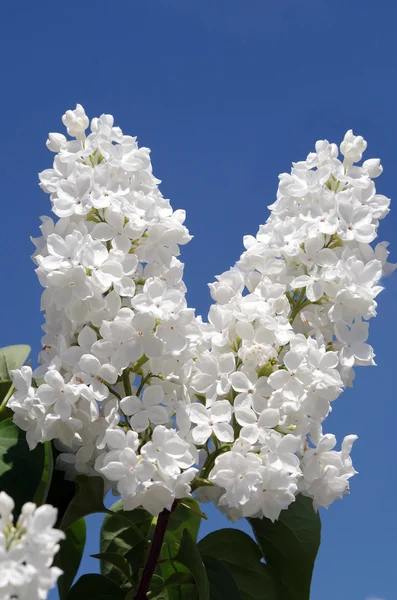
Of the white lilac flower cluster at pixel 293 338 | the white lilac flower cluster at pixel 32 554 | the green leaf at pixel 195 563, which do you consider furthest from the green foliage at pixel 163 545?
the white lilac flower cluster at pixel 32 554

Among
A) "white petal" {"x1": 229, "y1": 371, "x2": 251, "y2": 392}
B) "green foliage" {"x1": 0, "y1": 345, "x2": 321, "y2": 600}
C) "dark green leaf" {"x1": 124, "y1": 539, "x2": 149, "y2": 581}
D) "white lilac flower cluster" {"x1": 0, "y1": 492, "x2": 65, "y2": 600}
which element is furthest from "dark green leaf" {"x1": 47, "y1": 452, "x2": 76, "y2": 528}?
"white lilac flower cluster" {"x1": 0, "y1": 492, "x2": 65, "y2": 600}

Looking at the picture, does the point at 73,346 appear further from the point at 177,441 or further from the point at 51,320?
the point at 177,441

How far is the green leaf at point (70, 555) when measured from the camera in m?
1.56

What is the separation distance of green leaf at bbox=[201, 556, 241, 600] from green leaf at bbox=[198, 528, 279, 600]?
A: 4.1 inches

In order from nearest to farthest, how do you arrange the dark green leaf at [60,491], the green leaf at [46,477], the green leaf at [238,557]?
the green leaf at [46,477]
the dark green leaf at [60,491]
the green leaf at [238,557]

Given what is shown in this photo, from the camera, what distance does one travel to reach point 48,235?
4.48 feet

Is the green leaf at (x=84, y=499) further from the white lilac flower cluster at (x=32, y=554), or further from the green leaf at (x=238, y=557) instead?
the white lilac flower cluster at (x=32, y=554)

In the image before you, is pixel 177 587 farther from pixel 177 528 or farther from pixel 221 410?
pixel 221 410

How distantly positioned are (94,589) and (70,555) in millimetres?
179

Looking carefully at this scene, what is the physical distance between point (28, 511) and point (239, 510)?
1.98ft

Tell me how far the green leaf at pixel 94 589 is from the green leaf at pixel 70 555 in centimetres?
12

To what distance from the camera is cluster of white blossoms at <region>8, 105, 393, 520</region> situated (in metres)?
1.24

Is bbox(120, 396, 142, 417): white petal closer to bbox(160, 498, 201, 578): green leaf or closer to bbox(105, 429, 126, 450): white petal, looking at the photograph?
bbox(105, 429, 126, 450): white petal

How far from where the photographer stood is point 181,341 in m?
1.25
